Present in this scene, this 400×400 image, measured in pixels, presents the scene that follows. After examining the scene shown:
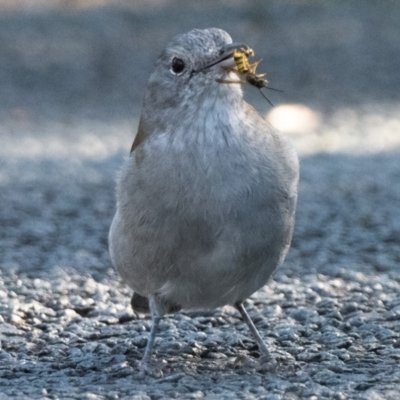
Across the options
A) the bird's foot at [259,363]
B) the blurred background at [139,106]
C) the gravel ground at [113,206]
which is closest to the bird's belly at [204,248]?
the bird's foot at [259,363]

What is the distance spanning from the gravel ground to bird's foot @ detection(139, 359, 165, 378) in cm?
5

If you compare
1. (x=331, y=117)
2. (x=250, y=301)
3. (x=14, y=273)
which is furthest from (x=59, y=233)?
(x=331, y=117)

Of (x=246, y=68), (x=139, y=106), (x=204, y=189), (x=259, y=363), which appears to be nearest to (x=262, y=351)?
(x=259, y=363)

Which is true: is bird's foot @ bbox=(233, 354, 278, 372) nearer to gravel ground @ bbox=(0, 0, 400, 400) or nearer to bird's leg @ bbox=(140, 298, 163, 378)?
gravel ground @ bbox=(0, 0, 400, 400)

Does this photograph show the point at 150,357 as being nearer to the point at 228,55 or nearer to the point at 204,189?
the point at 204,189

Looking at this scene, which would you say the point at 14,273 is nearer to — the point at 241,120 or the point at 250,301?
the point at 250,301

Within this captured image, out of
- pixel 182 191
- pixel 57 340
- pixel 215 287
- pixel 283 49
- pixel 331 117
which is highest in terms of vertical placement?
pixel 283 49

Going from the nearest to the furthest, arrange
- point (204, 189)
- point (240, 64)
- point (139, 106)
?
point (204, 189)
point (240, 64)
point (139, 106)

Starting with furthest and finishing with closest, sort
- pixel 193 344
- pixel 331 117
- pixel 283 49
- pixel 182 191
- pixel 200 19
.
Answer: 1. pixel 200 19
2. pixel 283 49
3. pixel 331 117
4. pixel 193 344
5. pixel 182 191

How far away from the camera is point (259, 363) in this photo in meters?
4.44

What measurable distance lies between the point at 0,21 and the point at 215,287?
1090cm

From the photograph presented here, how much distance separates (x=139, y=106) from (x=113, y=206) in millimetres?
3641

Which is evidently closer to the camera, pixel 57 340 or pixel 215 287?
pixel 215 287

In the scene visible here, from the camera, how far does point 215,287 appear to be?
4297 millimetres
